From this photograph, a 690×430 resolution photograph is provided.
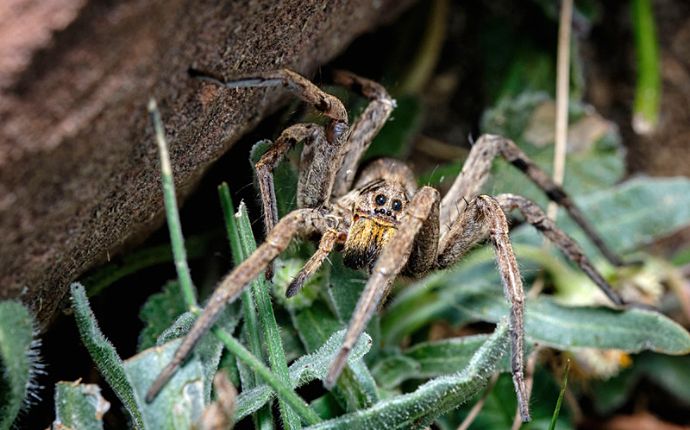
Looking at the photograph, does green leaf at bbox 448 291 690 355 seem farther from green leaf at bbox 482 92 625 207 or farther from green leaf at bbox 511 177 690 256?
green leaf at bbox 482 92 625 207

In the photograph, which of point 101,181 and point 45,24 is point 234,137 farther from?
point 45,24

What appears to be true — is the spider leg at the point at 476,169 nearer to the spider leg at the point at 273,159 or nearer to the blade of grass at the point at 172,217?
the spider leg at the point at 273,159

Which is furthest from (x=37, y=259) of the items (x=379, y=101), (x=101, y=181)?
(x=379, y=101)

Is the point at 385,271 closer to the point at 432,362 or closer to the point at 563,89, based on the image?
the point at 432,362

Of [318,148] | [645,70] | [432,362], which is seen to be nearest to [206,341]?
[318,148]

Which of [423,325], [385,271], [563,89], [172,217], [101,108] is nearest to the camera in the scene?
[101,108]
